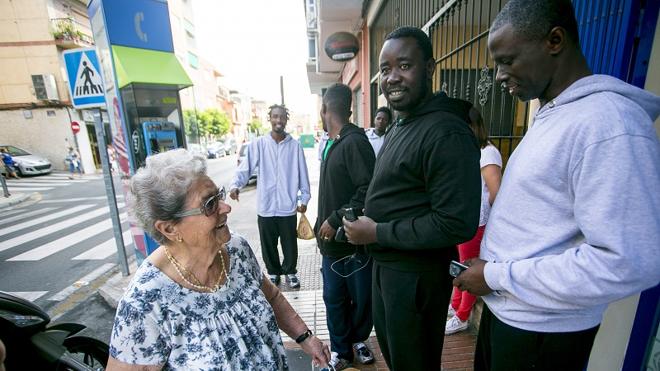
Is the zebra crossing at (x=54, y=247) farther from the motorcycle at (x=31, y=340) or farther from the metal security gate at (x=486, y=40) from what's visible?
the metal security gate at (x=486, y=40)

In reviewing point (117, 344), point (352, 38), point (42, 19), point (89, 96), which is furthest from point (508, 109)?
point (42, 19)

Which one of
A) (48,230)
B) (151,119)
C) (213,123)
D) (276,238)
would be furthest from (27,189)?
(213,123)

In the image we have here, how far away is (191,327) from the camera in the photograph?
125 centimetres

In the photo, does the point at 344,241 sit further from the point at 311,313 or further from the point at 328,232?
the point at 311,313

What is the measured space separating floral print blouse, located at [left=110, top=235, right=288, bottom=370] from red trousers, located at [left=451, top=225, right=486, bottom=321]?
168 centimetres

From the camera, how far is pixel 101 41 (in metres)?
3.33

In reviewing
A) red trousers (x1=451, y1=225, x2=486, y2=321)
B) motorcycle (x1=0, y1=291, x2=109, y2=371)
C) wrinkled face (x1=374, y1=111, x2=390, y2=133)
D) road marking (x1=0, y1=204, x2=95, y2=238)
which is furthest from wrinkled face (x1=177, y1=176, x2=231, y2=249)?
road marking (x1=0, y1=204, x2=95, y2=238)

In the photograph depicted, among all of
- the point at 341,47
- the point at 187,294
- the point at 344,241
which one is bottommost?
the point at 344,241

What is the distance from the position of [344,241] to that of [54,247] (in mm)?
6054

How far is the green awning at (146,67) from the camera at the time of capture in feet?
10.3

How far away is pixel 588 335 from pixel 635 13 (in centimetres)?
140

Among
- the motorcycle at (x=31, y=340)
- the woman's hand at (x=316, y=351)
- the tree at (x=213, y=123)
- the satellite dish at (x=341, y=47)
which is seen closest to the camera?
the woman's hand at (x=316, y=351)

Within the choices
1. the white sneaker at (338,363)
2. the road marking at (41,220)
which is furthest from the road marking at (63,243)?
the white sneaker at (338,363)

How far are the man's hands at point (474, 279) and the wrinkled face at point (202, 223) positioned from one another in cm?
102
